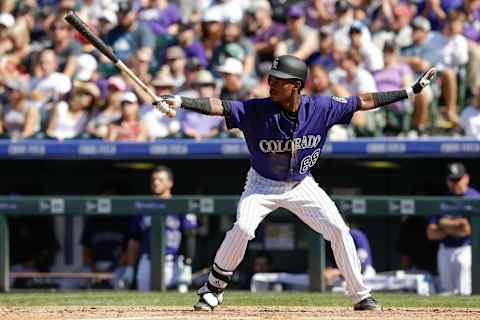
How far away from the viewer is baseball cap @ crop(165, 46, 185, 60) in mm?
12688

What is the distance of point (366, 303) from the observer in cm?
→ 759

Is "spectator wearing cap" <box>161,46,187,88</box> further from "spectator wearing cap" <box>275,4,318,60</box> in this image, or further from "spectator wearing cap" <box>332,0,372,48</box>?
"spectator wearing cap" <box>332,0,372,48</box>

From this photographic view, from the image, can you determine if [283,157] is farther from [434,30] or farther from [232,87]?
[434,30]

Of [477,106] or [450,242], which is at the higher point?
[477,106]

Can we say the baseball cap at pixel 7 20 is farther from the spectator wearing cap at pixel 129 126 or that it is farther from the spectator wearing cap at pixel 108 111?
the spectator wearing cap at pixel 129 126

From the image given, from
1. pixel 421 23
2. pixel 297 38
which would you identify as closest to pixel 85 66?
pixel 297 38

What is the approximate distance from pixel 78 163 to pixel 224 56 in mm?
1938

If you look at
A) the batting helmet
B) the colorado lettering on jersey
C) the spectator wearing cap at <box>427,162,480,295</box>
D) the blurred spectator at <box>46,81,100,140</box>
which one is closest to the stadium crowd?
the blurred spectator at <box>46,81,100,140</box>

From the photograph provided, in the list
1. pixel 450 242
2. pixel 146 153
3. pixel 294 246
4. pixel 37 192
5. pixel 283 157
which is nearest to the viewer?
pixel 283 157

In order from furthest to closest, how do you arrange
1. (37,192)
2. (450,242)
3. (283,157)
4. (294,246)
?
(37,192), (294,246), (450,242), (283,157)

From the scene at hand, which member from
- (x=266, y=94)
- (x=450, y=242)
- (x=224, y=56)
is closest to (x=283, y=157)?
(x=450, y=242)

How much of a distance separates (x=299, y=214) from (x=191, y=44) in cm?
562

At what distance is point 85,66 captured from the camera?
1302 centimetres

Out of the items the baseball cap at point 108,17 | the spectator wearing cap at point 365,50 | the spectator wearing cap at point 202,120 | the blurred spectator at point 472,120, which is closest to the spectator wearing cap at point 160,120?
the spectator wearing cap at point 202,120
